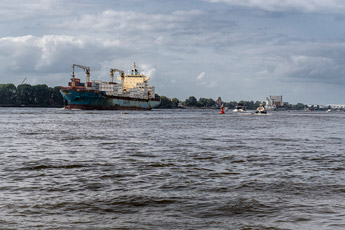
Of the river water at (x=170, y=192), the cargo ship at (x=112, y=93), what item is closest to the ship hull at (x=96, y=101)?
the cargo ship at (x=112, y=93)

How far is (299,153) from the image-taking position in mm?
20688

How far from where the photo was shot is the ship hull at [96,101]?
134000 mm

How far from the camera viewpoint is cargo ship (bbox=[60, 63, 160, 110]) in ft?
446

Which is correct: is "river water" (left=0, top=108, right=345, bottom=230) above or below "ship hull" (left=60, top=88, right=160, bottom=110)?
below

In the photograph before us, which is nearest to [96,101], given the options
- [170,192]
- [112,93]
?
[112,93]

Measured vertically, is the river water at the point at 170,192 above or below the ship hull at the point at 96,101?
below

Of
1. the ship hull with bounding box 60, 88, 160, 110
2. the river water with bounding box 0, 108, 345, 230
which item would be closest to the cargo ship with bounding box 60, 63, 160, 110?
the ship hull with bounding box 60, 88, 160, 110

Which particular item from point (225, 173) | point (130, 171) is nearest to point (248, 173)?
point (225, 173)

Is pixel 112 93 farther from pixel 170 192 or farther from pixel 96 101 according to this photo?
Answer: pixel 170 192

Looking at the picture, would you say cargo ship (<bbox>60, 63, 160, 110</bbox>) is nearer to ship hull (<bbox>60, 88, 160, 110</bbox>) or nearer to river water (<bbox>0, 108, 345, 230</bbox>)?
ship hull (<bbox>60, 88, 160, 110</bbox>)

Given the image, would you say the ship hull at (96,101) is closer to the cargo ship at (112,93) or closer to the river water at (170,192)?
the cargo ship at (112,93)

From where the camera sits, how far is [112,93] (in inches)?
6284

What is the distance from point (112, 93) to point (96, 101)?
1835cm

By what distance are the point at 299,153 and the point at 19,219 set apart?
15615mm
